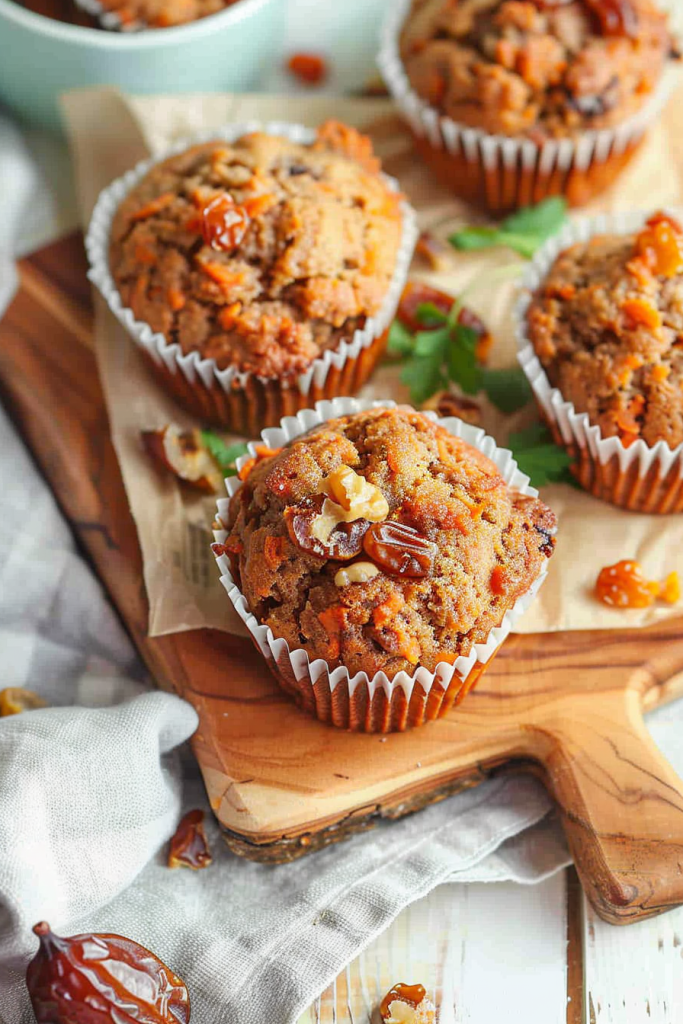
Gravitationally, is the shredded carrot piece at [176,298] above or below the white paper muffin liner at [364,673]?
above

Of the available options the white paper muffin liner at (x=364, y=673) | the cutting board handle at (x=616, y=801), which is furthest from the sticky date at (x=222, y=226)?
the cutting board handle at (x=616, y=801)

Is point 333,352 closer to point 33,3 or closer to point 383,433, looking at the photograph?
point 383,433

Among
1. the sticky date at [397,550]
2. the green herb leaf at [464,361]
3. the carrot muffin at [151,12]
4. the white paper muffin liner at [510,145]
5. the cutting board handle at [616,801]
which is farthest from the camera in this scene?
the carrot muffin at [151,12]

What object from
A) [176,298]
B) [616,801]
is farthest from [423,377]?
[616,801]

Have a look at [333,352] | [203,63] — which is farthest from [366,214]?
[203,63]

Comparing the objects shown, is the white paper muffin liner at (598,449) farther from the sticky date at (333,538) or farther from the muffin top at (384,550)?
the sticky date at (333,538)
